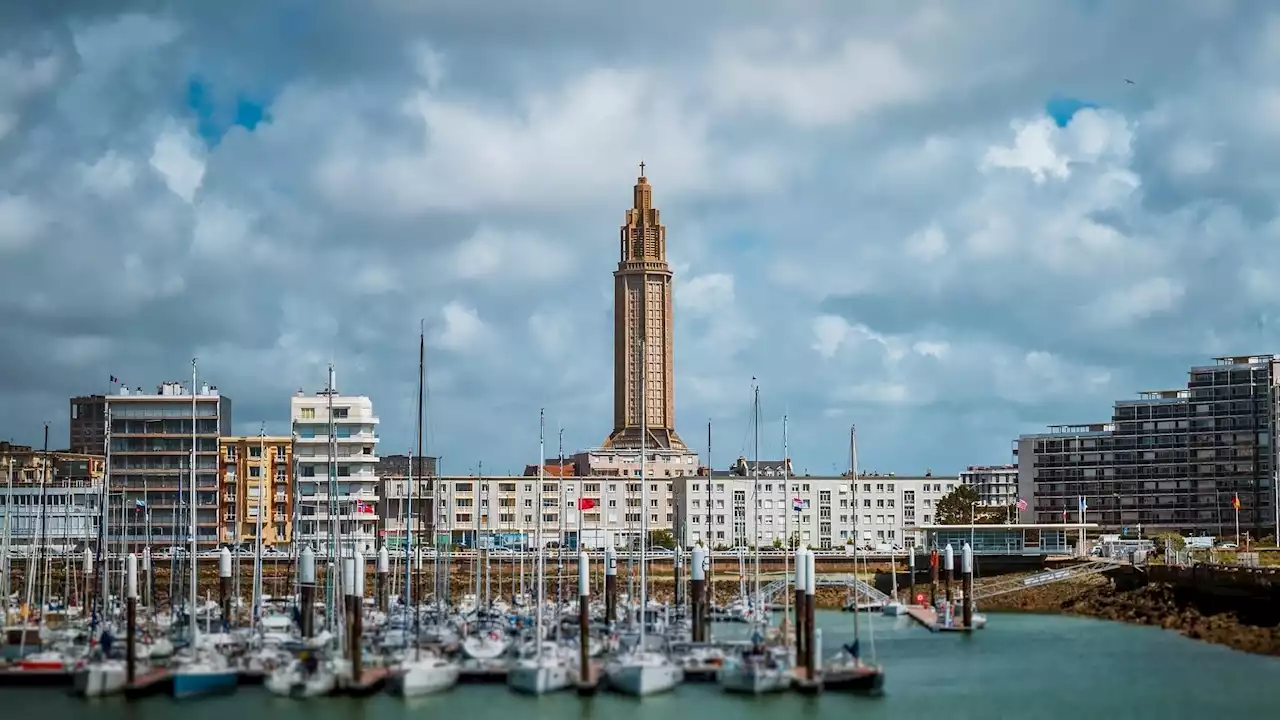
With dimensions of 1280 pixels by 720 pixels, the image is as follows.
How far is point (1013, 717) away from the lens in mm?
75312

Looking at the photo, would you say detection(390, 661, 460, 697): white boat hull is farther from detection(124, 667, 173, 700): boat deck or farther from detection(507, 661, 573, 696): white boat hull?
detection(124, 667, 173, 700): boat deck

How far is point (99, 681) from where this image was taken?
77062 mm

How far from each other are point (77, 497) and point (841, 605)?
7363 cm

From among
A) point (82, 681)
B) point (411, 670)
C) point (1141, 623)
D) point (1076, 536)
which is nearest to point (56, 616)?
point (82, 681)

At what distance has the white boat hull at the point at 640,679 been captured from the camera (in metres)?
76.8

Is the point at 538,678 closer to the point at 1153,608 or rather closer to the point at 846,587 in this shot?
the point at 1153,608

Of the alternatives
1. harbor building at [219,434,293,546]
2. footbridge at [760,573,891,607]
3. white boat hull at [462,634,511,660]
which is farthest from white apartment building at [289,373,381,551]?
white boat hull at [462,634,511,660]

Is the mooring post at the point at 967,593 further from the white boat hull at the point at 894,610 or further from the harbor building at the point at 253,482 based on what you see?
the harbor building at the point at 253,482

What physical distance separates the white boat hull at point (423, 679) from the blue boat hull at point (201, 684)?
24.4 feet

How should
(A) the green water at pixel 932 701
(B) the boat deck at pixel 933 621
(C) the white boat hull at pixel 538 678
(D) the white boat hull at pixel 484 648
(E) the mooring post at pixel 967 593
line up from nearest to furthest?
(A) the green water at pixel 932 701, (C) the white boat hull at pixel 538 678, (D) the white boat hull at pixel 484 648, (E) the mooring post at pixel 967 593, (B) the boat deck at pixel 933 621

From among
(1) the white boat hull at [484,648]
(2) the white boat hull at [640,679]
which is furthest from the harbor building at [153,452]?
(2) the white boat hull at [640,679]

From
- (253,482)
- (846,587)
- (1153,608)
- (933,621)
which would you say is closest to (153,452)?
(253,482)

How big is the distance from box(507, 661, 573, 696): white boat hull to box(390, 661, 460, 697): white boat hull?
2.92 metres

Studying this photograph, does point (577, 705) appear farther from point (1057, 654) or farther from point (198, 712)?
point (1057, 654)
